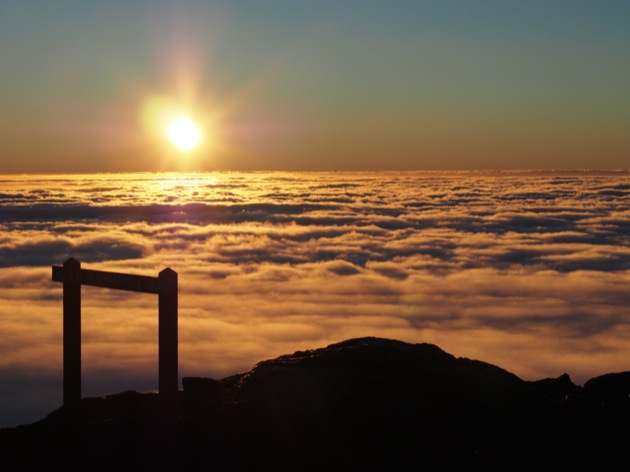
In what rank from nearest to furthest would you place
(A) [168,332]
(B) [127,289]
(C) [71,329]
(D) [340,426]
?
(D) [340,426], (A) [168,332], (B) [127,289], (C) [71,329]

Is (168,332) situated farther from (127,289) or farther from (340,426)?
(340,426)

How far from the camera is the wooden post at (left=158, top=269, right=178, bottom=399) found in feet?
29.6

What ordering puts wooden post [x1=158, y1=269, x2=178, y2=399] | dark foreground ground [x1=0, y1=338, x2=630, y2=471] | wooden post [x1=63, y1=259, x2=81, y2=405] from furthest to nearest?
wooden post [x1=63, y1=259, x2=81, y2=405] → wooden post [x1=158, y1=269, x2=178, y2=399] → dark foreground ground [x1=0, y1=338, x2=630, y2=471]

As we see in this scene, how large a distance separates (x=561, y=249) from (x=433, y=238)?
43.1ft

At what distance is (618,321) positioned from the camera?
38.6 m

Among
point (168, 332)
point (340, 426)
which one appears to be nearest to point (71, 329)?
point (168, 332)

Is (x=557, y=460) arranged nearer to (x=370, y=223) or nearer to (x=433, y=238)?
(x=433, y=238)

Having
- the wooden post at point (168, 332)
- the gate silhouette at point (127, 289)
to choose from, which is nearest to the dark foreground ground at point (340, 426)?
the wooden post at point (168, 332)

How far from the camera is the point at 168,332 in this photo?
9094 mm

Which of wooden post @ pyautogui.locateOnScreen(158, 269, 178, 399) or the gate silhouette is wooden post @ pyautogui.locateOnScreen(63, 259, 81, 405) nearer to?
the gate silhouette

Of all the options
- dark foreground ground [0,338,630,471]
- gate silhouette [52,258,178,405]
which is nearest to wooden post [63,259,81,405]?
gate silhouette [52,258,178,405]

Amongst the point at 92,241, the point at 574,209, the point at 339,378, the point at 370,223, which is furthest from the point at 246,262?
the point at 574,209

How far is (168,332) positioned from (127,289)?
82cm

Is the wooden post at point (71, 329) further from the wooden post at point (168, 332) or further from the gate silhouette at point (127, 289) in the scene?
the wooden post at point (168, 332)
